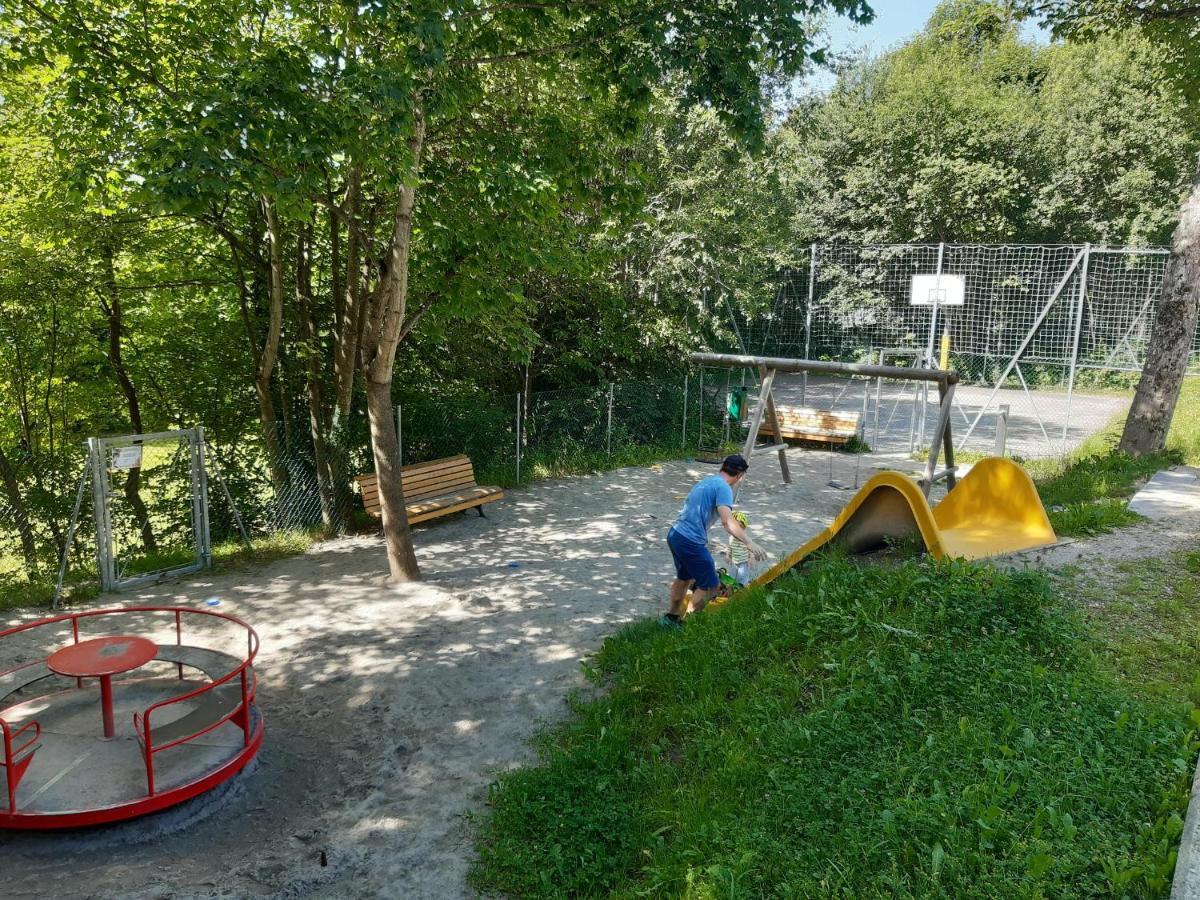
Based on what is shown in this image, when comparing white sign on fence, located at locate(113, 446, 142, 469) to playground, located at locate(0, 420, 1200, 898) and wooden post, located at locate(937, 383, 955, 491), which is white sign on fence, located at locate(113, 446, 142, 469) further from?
wooden post, located at locate(937, 383, 955, 491)

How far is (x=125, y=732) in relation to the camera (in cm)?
540

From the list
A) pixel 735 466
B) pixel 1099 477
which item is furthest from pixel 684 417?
→ pixel 735 466

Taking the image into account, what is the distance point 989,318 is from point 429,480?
21507 millimetres

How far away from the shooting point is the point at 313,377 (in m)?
11.4

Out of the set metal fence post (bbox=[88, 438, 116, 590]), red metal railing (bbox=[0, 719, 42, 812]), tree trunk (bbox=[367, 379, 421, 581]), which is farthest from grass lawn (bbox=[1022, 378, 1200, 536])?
metal fence post (bbox=[88, 438, 116, 590])

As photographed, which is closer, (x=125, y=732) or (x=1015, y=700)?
(x=1015, y=700)

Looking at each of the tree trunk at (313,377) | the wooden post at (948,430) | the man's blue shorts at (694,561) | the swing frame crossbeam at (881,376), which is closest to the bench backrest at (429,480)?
the tree trunk at (313,377)

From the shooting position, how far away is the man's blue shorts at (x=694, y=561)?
277 inches

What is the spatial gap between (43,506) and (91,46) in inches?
206

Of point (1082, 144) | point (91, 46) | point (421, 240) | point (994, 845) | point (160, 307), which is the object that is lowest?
point (994, 845)

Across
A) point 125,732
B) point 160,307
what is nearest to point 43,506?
point 160,307

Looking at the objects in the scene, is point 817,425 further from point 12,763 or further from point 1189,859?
point 12,763

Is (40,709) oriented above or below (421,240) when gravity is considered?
below

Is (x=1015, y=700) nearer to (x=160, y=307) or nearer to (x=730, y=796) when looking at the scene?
(x=730, y=796)
